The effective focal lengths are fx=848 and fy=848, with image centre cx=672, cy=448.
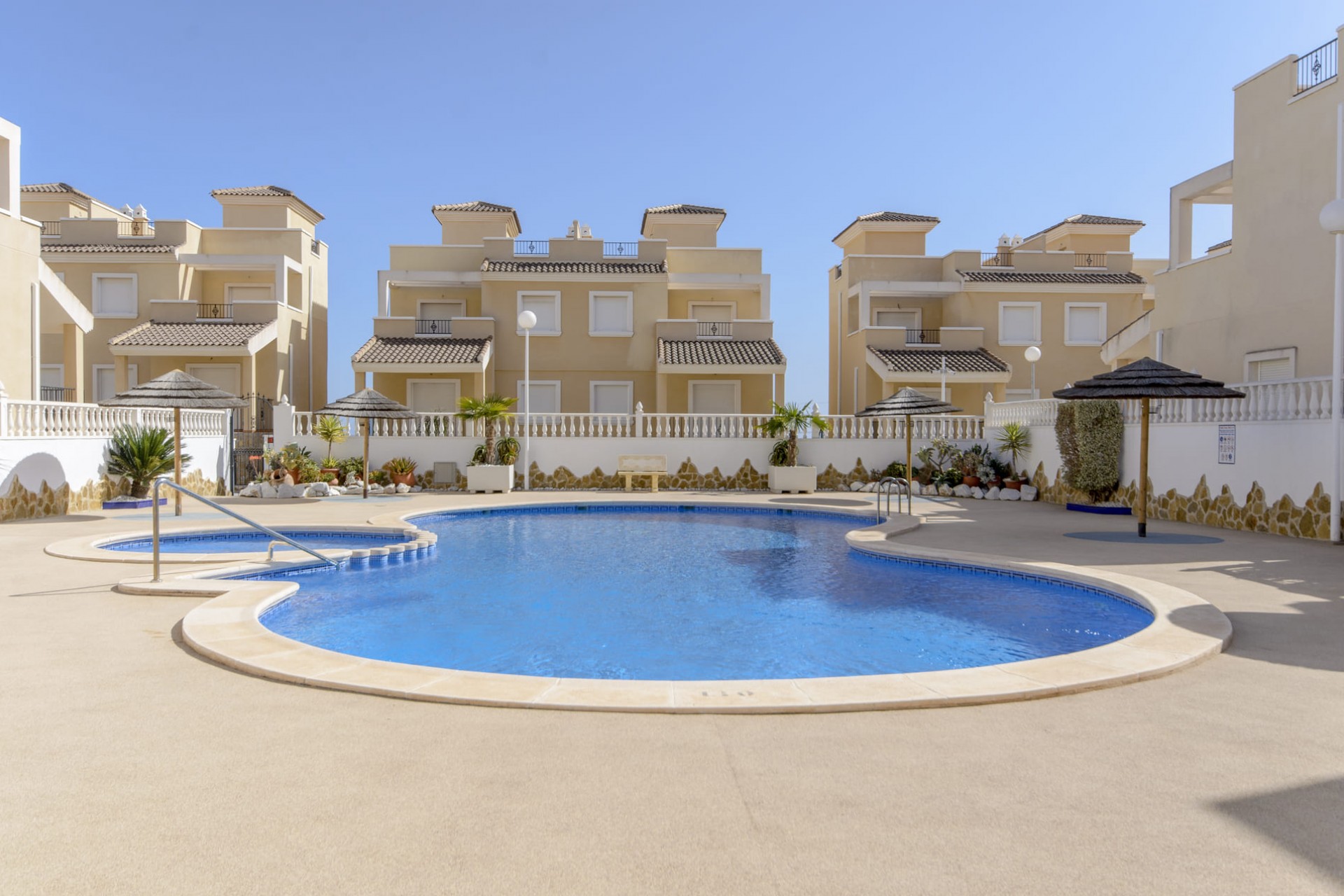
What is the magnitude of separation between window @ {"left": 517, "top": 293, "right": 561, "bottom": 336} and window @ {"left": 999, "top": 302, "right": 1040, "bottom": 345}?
15437mm

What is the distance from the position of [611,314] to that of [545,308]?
2.18m

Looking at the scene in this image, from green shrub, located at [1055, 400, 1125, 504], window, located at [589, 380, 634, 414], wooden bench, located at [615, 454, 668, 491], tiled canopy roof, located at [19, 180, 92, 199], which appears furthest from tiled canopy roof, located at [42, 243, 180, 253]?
green shrub, located at [1055, 400, 1125, 504]

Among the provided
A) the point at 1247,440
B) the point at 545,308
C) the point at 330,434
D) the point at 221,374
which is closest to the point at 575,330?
the point at 545,308

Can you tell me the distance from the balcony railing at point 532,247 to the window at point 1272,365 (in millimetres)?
20317

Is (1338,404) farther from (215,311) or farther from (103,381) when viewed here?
(103,381)

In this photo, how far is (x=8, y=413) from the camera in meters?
14.0

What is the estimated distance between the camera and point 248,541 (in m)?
13.1

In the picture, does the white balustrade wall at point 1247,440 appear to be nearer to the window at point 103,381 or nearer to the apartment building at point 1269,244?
the apartment building at point 1269,244

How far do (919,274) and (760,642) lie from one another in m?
Answer: 26.4

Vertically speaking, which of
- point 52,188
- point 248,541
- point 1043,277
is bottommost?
point 248,541

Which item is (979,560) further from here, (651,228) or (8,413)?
(651,228)

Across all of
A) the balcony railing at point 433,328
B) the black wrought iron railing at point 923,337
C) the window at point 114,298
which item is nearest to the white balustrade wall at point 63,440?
the balcony railing at point 433,328

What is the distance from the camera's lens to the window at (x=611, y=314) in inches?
1099

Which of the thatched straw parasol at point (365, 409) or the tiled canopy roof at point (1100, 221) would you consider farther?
the tiled canopy roof at point (1100, 221)
